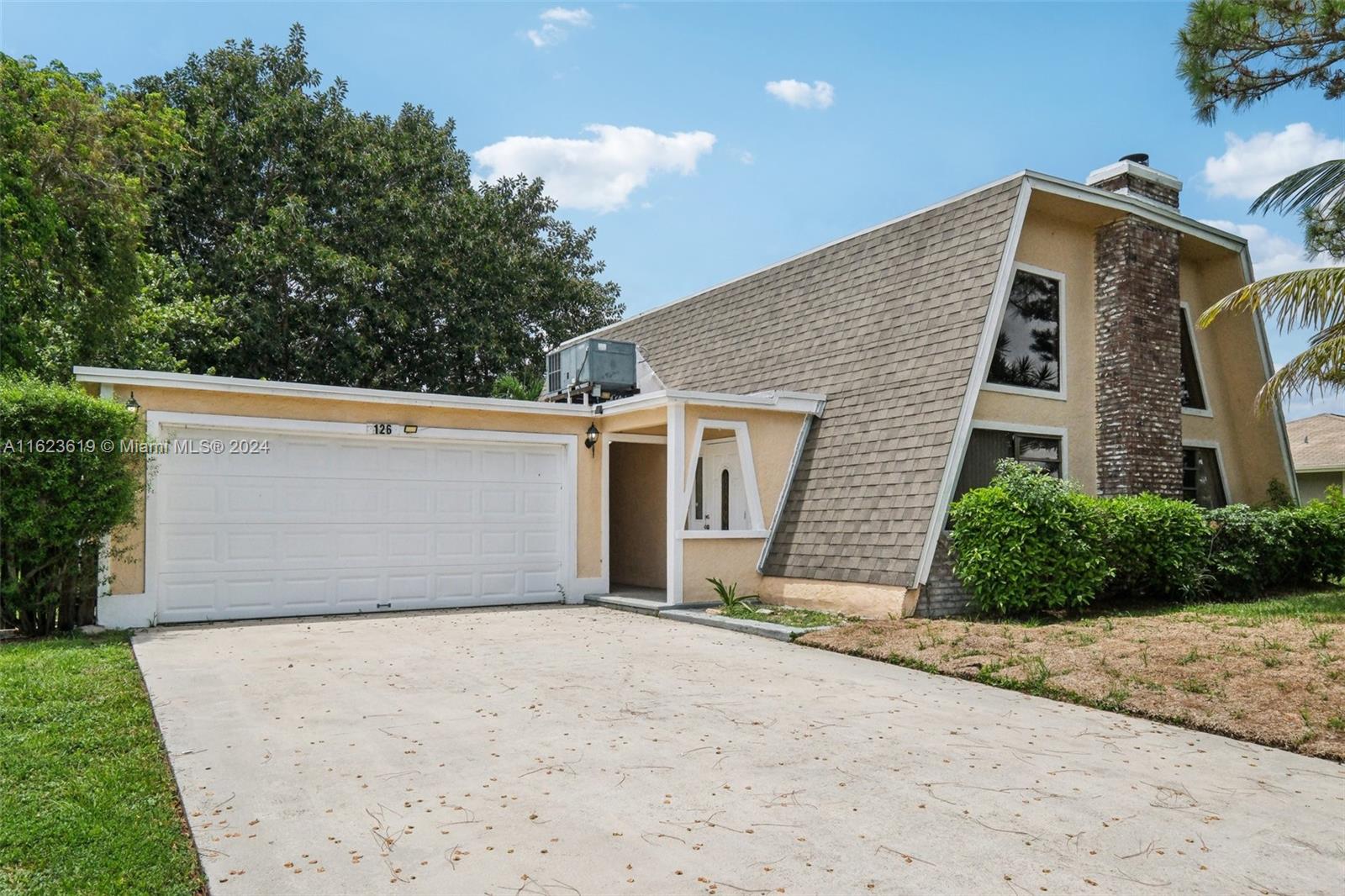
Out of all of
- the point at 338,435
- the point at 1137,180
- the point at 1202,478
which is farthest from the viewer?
the point at 1202,478

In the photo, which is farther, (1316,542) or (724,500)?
(724,500)

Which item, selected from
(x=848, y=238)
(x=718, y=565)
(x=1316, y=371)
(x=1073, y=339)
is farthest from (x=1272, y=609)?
(x=848, y=238)

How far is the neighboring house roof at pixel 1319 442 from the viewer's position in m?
21.8

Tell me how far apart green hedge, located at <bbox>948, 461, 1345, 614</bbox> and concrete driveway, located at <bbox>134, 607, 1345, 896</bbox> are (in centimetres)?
269

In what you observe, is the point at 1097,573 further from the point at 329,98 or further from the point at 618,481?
the point at 329,98

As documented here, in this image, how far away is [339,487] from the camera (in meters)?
10.8

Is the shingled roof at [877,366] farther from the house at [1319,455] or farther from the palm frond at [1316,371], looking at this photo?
the house at [1319,455]

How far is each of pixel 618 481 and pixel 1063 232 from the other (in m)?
7.76

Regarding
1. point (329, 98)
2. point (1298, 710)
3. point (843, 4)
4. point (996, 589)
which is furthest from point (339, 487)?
point (329, 98)

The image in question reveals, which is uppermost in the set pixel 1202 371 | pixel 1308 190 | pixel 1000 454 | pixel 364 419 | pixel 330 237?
pixel 330 237

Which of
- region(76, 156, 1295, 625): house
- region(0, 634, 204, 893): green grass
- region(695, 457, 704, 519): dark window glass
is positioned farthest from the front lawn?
region(0, 634, 204, 893): green grass

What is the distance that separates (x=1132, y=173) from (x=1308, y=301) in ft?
10.5

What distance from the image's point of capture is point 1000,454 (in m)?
10.8

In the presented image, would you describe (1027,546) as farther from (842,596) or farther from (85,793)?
(85,793)
